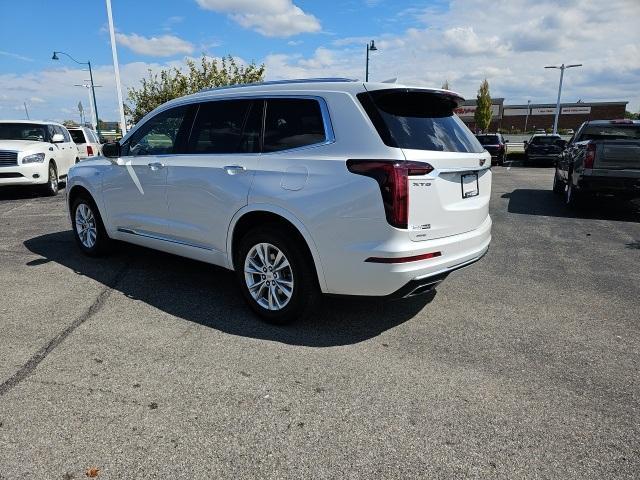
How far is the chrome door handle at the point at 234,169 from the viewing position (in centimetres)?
400

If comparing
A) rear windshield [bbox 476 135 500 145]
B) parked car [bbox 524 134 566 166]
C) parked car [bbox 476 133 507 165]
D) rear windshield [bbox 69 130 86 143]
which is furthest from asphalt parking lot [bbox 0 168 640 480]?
rear windshield [bbox 476 135 500 145]

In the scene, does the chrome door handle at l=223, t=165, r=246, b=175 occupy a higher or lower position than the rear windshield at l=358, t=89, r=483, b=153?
lower

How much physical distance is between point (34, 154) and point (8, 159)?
58 cm

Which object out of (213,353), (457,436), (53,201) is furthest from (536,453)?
(53,201)

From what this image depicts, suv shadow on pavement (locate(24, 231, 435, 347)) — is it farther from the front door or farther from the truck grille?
the truck grille

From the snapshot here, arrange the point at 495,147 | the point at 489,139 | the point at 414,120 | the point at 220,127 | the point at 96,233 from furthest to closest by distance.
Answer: the point at 489,139 < the point at 495,147 < the point at 96,233 < the point at 220,127 < the point at 414,120

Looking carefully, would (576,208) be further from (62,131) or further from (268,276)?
(62,131)

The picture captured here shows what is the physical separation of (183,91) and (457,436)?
28.9 metres

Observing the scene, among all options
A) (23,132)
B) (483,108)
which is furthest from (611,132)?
(483,108)

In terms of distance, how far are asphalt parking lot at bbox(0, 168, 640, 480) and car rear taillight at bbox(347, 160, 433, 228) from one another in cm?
104

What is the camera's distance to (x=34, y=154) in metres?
11.5

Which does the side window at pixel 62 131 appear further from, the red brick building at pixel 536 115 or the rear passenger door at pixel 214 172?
the red brick building at pixel 536 115

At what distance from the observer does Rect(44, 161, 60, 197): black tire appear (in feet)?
39.7

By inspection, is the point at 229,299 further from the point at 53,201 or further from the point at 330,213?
the point at 53,201
